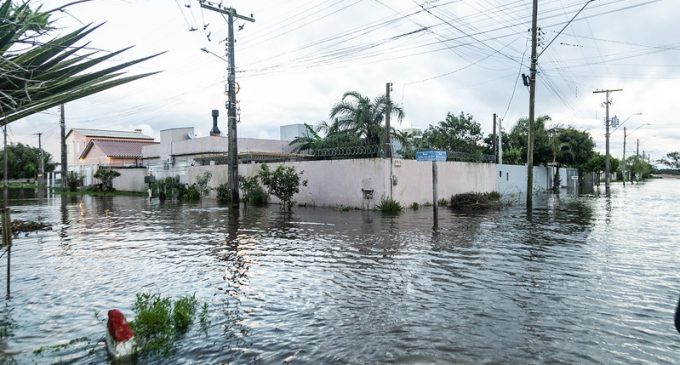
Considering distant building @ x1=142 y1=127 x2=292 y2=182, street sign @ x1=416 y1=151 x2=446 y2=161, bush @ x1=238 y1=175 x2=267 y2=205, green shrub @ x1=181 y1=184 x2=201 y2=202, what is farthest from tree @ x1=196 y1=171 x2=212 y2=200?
street sign @ x1=416 y1=151 x2=446 y2=161

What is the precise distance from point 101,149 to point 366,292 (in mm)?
49713

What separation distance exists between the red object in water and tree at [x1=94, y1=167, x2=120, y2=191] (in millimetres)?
37242

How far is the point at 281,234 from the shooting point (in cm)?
1391

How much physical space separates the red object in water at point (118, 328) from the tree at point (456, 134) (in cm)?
3421

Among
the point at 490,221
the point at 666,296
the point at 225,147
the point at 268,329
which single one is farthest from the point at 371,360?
the point at 225,147

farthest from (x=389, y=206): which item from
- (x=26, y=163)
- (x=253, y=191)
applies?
(x=26, y=163)

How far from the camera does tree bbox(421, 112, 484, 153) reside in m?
37.9

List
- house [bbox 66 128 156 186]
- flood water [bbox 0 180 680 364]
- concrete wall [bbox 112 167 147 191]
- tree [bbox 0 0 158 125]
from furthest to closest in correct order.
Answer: house [bbox 66 128 156 186]
concrete wall [bbox 112 167 147 191]
flood water [bbox 0 180 680 364]
tree [bbox 0 0 158 125]

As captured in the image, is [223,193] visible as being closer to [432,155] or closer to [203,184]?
[203,184]

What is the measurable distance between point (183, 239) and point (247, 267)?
179 inches

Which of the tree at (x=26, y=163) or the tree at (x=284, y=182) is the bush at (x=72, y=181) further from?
the tree at (x=26, y=163)

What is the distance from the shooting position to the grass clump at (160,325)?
5066mm

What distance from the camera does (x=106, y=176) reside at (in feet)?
127

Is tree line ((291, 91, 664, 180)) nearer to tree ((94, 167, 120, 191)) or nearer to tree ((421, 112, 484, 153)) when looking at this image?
tree ((421, 112, 484, 153))
